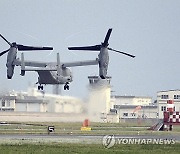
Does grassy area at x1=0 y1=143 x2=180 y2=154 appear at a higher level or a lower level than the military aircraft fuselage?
lower

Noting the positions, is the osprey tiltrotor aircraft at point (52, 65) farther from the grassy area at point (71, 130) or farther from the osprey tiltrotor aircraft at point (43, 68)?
the grassy area at point (71, 130)

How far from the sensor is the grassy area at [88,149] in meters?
53.4

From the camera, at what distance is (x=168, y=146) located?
201 ft

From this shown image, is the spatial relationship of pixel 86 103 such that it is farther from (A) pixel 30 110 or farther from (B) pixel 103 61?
(A) pixel 30 110

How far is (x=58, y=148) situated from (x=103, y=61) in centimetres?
4879

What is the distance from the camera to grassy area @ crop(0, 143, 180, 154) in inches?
2102

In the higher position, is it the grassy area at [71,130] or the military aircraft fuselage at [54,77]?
the military aircraft fuselage at [54,77]

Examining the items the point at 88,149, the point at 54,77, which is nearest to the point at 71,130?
the point at 54,77

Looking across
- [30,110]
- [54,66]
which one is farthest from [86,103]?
[30,110]

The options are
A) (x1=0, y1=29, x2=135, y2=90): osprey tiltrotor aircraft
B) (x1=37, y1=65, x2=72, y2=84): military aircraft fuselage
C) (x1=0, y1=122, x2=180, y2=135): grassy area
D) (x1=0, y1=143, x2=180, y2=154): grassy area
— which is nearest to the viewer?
(x1=0, y1=143, x2=180, y2=154): grassy area

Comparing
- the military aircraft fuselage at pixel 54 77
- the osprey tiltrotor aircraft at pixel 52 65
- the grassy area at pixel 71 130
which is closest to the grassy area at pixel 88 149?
the grassy area at pixel 71 130

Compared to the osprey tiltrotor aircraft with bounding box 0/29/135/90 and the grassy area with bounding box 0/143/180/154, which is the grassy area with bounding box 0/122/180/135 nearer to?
the osprey tiltrotor aircraft with bounding box 0/29/135/90

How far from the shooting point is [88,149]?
56.4 meters

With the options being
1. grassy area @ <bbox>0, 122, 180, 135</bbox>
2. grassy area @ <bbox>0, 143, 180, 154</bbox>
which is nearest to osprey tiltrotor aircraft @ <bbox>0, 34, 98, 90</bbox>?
grassy area @ <bbox>0, 122, 180, 135</bbox>
